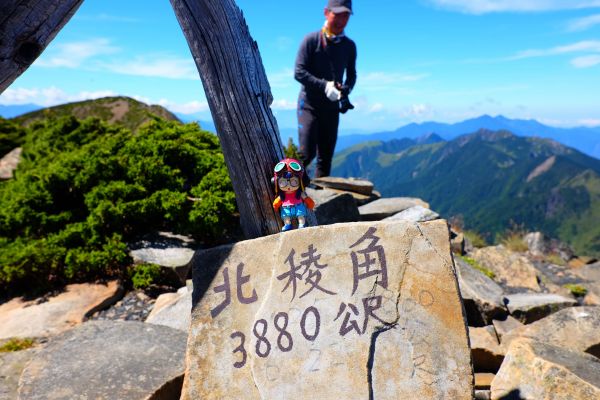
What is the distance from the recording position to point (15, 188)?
7746 mm

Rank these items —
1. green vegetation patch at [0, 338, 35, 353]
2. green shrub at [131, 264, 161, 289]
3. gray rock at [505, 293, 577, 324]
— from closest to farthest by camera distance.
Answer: green vegetation patch at [0, 338, 35, 353], gray rock at [505, 293, 577, 324], green shrub at [131, 264, 161, 289]

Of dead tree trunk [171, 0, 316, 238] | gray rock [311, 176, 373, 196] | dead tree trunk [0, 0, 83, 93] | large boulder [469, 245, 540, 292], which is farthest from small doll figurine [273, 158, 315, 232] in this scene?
large boulder [469, 245, 540, 292]

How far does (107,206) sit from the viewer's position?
6.54m

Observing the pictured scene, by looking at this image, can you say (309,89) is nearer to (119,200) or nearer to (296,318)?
(119,200)

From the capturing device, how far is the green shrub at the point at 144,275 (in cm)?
609

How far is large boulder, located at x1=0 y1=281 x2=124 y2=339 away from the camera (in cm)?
534

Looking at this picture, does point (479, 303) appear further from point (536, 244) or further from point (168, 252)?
point (536, 244)

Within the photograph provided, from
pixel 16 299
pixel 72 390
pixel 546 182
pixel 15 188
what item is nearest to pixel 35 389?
pixel 72 390

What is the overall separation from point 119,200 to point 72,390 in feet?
12.5

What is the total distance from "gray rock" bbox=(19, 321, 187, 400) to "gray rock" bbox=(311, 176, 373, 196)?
4.73 meters

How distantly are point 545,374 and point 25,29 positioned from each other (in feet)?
15.2

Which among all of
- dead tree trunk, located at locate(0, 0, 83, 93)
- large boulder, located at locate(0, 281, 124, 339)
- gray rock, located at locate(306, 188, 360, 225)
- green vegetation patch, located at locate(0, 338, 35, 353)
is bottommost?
green vegetation patch, located at locate(0, 338, 35, 353)

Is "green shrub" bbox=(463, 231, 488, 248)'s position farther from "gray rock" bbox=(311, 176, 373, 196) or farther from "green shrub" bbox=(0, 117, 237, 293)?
"green shrub" bbox=(0, 117, 237, 293)

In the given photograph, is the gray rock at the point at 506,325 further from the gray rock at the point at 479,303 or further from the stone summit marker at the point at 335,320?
the stone summit marker at the point at 335,320
